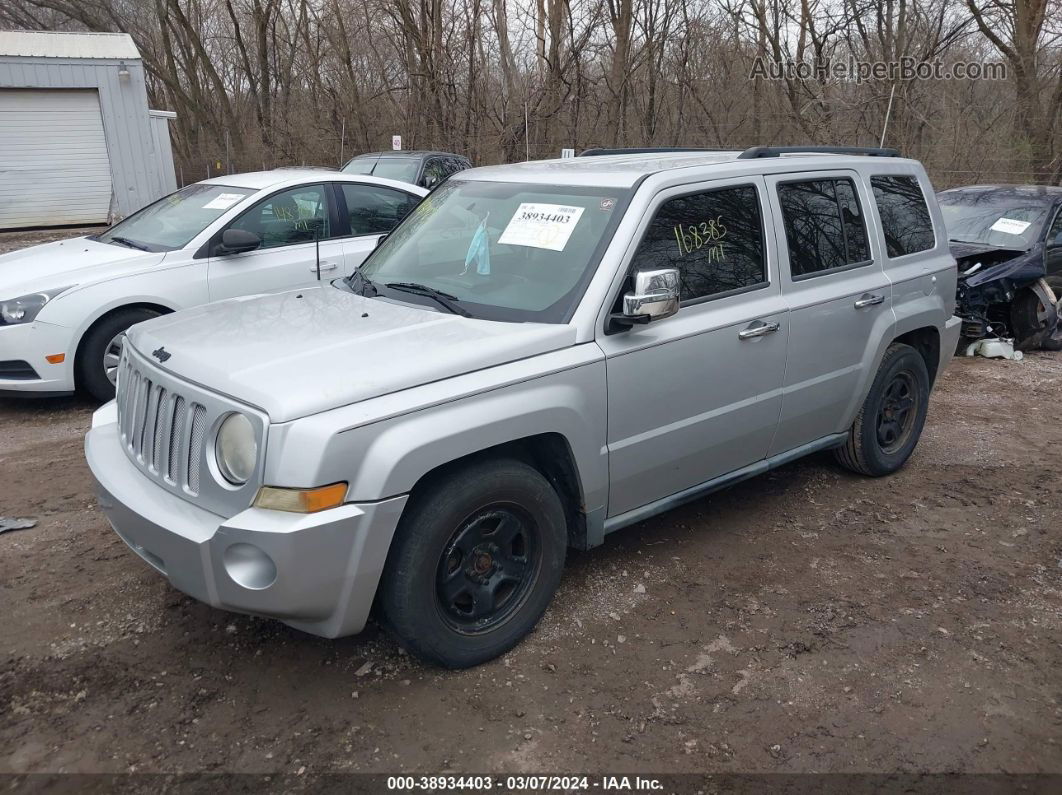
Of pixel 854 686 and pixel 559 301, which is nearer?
pixel 854 686

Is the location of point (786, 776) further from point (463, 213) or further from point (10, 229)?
point (10, 229)

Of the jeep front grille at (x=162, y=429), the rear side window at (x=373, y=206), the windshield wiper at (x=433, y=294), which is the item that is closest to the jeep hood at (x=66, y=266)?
the rear side window at (x=373, y=206)

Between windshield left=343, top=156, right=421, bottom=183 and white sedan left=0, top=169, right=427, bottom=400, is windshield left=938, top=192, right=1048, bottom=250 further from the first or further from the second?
windshield left=343, top=156, right=421, bottom=183

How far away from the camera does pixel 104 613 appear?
381cm

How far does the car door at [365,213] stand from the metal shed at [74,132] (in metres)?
12.5

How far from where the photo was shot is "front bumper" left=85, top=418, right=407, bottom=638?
2.85m

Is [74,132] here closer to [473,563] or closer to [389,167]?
[389,167]

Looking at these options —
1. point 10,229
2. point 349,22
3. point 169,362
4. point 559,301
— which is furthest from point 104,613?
point 349,22

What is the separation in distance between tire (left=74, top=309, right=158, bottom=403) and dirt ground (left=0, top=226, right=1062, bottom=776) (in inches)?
59.8

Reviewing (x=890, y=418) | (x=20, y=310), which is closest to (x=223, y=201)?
(x=20, y=310)

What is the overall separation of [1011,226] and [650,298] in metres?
7.16

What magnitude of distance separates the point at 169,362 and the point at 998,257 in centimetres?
798

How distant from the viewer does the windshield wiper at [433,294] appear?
375cm

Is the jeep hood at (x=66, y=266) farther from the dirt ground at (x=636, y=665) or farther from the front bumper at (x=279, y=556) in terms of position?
the front bumper at (x=279, y=556)
